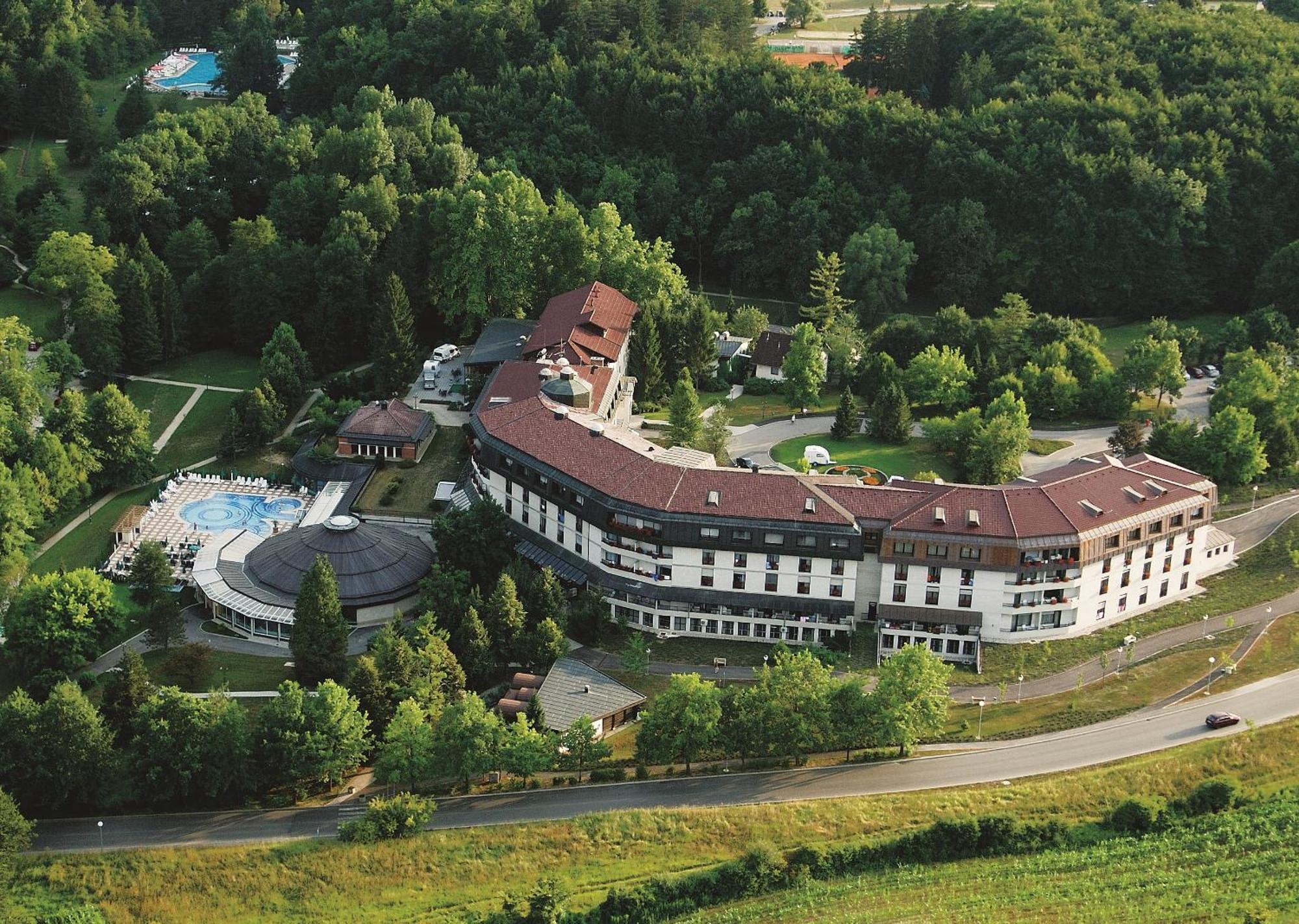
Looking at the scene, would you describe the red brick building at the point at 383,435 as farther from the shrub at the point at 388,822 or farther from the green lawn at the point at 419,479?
the shrub at the point at 388,822

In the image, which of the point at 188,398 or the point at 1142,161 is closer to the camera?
the point at 188,398

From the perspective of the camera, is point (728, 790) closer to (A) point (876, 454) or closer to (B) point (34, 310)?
(A) point (876, 454)

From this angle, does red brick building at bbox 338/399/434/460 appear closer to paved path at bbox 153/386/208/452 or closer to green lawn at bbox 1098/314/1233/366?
paved path at bbox 153/386/208/452

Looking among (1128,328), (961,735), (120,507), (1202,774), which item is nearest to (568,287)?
(120,507)

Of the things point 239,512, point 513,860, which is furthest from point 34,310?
point 513,860

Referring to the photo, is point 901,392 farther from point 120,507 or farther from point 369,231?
point 120,507

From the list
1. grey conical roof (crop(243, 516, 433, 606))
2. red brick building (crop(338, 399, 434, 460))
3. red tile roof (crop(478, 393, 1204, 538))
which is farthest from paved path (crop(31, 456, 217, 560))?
red tile roof (crop(478, 393, 1204, 538))

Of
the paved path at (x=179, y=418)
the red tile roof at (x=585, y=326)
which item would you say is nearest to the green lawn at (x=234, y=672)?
the paved path at (x=179, y=418)

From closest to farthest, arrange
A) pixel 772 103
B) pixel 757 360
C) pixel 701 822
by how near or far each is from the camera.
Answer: pixel 701 822 → pixel 757 360 → pixel 772 103
